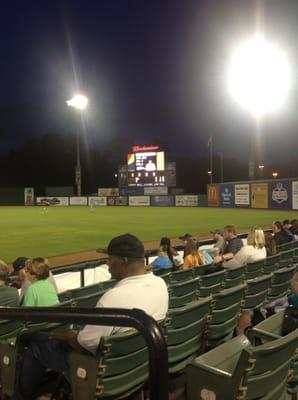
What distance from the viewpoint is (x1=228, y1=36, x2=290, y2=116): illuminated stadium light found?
2353 cm

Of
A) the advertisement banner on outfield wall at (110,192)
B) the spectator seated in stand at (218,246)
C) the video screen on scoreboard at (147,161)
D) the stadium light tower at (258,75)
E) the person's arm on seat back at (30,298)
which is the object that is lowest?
the spectator seated in stand at (218,246)

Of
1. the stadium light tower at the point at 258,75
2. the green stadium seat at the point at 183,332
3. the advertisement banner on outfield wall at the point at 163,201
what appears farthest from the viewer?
the advertisement banner on outfield wall at the point at 163,201

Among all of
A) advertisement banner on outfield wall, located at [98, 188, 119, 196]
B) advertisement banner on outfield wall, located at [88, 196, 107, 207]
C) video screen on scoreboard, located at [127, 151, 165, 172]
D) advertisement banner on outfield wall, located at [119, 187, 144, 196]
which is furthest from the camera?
advertisement banner on outfield wall, located at [98, 188, 119, 196]

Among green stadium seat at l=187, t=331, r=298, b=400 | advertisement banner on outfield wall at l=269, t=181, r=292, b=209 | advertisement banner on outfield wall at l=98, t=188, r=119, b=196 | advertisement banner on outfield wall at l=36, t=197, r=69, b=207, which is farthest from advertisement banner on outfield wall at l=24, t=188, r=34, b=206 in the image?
green stadium seat at l=187, t=331, r=298, b=400

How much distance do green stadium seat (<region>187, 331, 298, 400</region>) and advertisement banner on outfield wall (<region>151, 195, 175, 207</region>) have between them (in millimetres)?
49975

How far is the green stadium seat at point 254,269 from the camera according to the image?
6465mm

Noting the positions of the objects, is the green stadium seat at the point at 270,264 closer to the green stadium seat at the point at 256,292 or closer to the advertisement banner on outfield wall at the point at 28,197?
the green stadium seat at the point at 256,292

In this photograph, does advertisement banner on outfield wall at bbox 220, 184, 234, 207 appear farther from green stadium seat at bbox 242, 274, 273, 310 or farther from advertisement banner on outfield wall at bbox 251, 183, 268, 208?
green stadium seat at bbox 242, 274, 273, 310

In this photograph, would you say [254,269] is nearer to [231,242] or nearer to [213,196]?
[231,242]

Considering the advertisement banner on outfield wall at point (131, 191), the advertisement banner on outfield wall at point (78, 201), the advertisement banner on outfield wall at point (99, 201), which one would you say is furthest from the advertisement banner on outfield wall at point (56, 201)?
the advertisement banner on outfield wall at point (131, 191)

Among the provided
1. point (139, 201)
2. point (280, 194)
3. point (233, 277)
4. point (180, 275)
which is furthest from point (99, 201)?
point (233, 277)

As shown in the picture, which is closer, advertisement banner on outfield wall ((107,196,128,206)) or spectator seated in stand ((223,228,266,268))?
spectator seated in stand ((223,228,266,268))

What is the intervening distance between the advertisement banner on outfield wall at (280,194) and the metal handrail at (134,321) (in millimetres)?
37099

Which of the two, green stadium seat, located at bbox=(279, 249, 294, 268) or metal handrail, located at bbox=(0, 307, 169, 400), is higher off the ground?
metal handrail, located at bbox=(0, 307, 169, 400)
